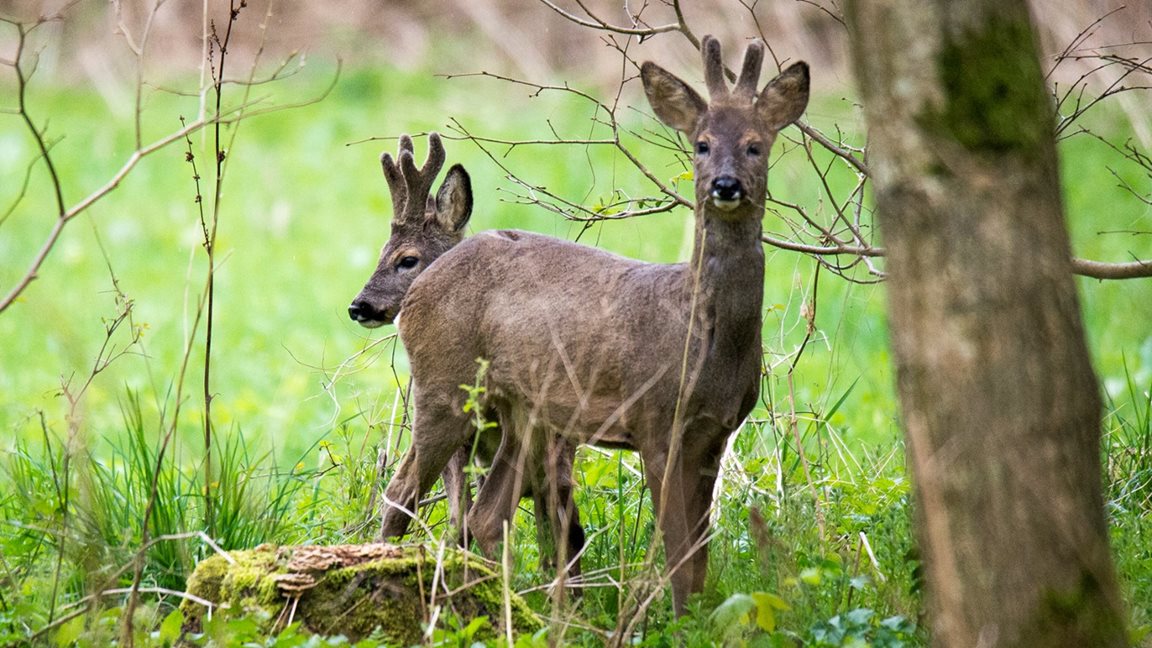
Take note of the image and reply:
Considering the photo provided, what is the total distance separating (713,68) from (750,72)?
12 cm

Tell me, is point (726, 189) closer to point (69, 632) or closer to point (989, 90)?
point (989, 90)

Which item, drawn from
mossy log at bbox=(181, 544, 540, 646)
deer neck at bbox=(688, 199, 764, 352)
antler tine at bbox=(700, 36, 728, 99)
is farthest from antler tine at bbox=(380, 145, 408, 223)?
mossy log at bbox=(181, 544, 540, 646)

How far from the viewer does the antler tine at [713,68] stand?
483 centimetres

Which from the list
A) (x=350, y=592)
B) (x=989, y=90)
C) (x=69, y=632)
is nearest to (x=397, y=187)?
(x=350, y=592)

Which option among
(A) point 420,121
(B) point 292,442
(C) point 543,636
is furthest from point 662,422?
(A) point 420,121

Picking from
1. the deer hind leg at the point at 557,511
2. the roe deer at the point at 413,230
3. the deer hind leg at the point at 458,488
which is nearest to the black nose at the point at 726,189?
the deer hind leg at the point at 557,511

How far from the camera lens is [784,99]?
15.9 ft

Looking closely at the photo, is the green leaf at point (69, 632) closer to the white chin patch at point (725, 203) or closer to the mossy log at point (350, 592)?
the mossy log at point (350, 592)

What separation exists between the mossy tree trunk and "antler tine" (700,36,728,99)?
1.85 meters

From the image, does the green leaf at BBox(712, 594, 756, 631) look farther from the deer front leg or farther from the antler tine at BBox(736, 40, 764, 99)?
the antler tine at BBox(736, 40, 764, 99)

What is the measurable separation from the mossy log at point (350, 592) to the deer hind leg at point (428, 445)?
1.09 metres

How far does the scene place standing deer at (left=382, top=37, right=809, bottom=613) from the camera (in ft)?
15.2

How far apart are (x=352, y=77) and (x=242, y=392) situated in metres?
8.42

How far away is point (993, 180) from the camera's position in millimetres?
2934
